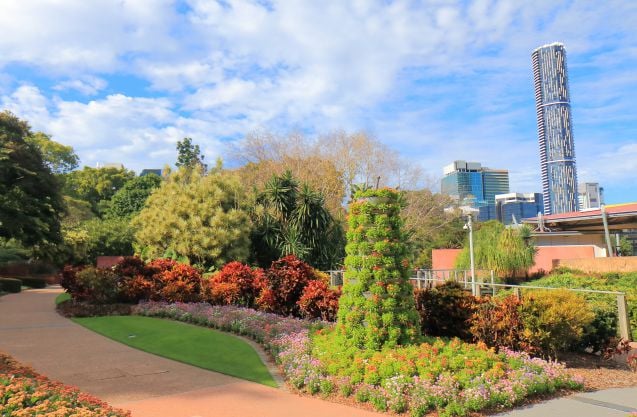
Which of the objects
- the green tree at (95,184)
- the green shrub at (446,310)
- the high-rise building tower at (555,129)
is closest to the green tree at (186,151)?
the green tree at (95,184)

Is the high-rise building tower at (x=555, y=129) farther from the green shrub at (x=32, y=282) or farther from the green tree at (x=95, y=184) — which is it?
the green shrub at (x=32, y=282)

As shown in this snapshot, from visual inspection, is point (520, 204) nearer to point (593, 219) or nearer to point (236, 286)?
point (593, 219)

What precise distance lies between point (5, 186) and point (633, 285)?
2480cm

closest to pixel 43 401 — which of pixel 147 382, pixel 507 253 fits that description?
pixel 147 382

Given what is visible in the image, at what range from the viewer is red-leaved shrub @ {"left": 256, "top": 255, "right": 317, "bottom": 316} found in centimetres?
1207

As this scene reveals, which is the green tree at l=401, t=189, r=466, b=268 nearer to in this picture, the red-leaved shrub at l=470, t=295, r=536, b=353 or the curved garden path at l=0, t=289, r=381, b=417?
the red-leaved shrub at l=470, t=295, r=536, b=353

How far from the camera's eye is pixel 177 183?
20.0 metres

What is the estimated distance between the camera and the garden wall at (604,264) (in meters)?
16.3

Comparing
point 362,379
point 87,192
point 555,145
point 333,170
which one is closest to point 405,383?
point 362,379

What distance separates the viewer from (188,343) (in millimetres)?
9445

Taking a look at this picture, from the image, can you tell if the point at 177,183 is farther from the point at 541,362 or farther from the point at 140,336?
the point at 541,362

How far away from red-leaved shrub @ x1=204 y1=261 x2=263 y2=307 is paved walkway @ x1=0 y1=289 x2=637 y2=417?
3950 mm

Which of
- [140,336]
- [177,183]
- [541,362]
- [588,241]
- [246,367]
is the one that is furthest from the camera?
[588,241]

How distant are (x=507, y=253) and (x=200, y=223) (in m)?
12.6
